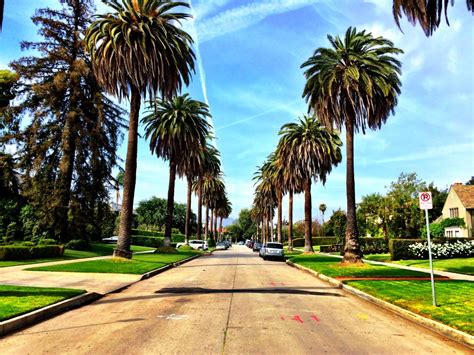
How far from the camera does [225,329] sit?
812cm

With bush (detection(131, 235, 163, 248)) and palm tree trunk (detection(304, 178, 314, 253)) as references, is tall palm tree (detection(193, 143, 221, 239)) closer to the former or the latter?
bush (detection(131, 235, 163, 248))

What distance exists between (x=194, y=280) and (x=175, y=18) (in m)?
18.2

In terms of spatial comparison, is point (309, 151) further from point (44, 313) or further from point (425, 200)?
point (44, 313)

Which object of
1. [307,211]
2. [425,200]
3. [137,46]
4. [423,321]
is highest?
[137,46]

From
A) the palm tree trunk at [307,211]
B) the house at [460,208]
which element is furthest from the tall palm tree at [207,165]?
the house at [460,208]

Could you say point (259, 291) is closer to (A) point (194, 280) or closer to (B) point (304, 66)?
(A) point (194, 280)

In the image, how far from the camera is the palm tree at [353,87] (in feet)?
80.3

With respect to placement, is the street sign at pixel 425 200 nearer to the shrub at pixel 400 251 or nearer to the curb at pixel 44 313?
the curb at pixel 44 313

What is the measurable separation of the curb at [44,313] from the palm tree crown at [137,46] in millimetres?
17079

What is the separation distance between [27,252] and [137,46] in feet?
46.8

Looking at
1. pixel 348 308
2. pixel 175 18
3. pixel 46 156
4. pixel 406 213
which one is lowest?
pixel 348 308

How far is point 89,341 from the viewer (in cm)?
710

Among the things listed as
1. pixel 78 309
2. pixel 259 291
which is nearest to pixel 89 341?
pixel 78 309

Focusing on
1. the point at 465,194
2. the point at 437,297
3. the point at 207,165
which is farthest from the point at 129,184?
the point at 465,194
